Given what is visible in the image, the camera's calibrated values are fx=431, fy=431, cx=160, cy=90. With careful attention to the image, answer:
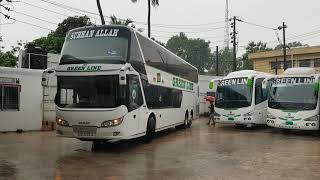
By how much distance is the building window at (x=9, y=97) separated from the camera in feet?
65.6

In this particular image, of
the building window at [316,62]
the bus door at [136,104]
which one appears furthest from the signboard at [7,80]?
the building window at [316,62]

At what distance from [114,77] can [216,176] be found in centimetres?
468

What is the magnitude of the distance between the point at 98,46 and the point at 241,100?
10.1m

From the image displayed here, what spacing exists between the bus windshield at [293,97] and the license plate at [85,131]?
382 inches

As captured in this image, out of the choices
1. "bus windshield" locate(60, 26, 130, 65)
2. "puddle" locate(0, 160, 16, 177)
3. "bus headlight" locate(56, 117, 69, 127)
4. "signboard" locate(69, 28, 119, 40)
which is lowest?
"puddle" locate(0, 160, 16, 177)

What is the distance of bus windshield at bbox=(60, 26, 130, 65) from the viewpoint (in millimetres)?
13266

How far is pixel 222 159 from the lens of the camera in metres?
12.4

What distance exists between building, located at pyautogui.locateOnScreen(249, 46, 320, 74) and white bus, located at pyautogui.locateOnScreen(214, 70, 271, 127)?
26.4 metres

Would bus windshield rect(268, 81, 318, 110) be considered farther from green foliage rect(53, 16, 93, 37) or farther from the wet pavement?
green foliage rect(53, 16, 93, 37)

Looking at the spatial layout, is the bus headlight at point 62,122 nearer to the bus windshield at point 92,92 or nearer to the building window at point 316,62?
the bus windshield at point 92,92

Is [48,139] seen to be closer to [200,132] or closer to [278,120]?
[200,132]

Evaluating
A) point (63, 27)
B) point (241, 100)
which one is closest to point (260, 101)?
point (241, 100)

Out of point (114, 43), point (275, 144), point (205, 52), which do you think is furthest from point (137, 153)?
point (205, 52)

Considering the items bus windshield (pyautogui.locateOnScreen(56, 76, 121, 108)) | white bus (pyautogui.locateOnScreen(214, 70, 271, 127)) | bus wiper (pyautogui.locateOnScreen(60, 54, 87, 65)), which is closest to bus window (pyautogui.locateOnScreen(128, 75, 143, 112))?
bus windshield (pyautogui.locateOnScreen(56, 76, 121, 108))
